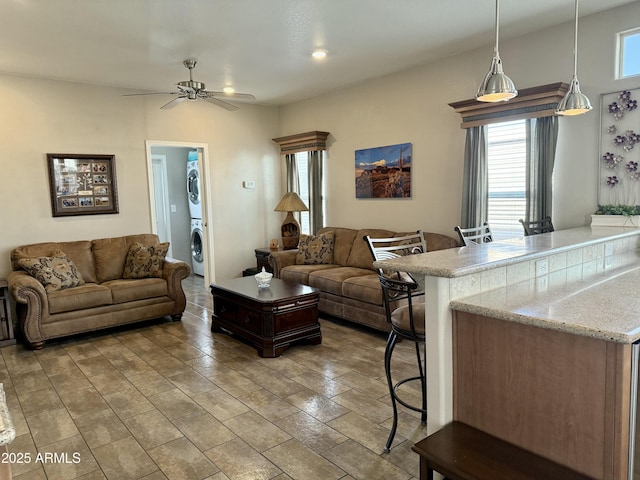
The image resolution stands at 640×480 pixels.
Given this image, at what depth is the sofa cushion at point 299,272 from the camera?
522cm

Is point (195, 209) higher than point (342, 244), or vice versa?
point (195, 209)

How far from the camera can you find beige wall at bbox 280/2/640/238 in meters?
3.64

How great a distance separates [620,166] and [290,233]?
4.16 meters

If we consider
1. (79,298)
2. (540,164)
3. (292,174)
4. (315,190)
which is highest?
(292,174)

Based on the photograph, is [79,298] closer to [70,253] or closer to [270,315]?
[70,253]

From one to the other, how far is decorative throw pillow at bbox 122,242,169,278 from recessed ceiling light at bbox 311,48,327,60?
277 centimetres

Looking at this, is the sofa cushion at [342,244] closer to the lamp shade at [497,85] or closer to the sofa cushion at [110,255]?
the sofa cushion at [110,255]

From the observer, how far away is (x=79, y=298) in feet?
14.4

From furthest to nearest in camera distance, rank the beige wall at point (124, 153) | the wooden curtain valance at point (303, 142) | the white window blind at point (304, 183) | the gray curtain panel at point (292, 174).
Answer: the gray curtain panel at point (292, 174)
the white window blind at point (304, 183)
the wooden curtain valance at point (303, 142)
the beige wall at point (124, 153)

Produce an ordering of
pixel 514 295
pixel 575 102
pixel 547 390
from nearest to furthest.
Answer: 1. pixel 547 390
2. pixel 514 295
3. pixel 575 102

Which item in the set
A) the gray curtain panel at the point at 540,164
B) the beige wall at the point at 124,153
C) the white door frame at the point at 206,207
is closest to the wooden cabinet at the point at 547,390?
the gray curtain panel at the point at 540,164

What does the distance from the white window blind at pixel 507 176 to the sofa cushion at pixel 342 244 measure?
1815 mm

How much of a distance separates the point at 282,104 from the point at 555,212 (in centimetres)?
447

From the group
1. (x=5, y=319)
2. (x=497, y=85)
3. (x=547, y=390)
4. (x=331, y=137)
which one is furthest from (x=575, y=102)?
(x=5, y=319)
